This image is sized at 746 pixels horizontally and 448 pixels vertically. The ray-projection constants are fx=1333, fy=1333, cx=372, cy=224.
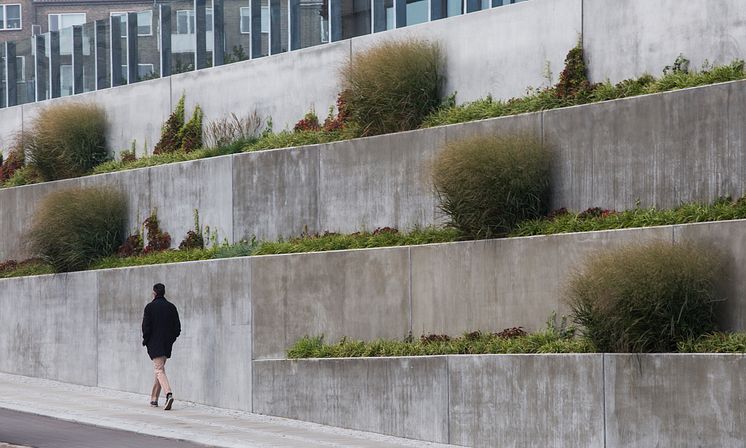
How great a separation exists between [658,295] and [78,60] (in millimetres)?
19505

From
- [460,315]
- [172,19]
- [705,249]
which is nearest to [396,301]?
[460,315]

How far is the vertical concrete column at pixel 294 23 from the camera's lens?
25.0 metres

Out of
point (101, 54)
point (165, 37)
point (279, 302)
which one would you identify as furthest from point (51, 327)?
point (101, 54)

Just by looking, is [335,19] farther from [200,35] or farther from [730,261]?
[730,261]

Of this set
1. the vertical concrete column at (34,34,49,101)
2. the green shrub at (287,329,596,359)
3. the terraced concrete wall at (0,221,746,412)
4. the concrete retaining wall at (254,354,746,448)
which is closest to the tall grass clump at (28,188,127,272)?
the terraced concrete wall at (0,221,746,412)

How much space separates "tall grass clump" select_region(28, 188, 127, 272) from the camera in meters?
23.6

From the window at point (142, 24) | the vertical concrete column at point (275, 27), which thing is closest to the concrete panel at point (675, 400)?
the vertical concrete column at point (275, 27)

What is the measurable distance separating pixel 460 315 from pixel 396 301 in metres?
1.21

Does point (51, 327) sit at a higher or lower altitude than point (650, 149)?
lower

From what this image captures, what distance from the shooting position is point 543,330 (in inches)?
614

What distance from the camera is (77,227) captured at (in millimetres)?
24031

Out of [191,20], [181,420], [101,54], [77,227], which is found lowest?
[181,420]

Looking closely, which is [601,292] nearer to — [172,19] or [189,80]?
[189,80]

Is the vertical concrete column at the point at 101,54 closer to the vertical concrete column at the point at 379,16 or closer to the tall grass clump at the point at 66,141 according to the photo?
the tall grass clump at the point at 66,141
